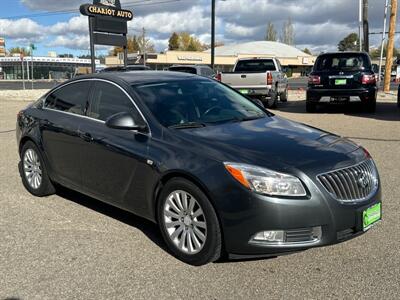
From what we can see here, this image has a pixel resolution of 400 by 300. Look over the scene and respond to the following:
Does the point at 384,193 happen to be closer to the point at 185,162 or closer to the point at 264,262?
the point at 264,262

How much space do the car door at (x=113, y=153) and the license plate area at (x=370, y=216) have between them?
1834 millimetres

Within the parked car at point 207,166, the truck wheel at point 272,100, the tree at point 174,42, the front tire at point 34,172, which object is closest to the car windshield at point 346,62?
the truck wheel at point 272,100

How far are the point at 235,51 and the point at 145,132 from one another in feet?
391

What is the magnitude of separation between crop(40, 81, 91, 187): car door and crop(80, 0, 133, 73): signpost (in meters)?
16.1

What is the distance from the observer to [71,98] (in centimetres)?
560

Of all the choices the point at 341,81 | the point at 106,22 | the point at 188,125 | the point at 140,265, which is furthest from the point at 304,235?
the point at 106,22

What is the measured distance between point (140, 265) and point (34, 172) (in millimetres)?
2710

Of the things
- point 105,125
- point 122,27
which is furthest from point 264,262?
point 122,27

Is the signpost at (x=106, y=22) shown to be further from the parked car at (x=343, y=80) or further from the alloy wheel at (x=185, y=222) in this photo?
the alloy wheel at (x=185, y=222)

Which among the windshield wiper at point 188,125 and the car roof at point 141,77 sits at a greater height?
the car roof at point 141,77

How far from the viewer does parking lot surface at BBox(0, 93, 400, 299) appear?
3.55 metres

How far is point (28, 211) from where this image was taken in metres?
5.51

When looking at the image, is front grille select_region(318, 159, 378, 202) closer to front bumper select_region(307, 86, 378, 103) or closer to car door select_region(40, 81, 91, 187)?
car door select_region(40, 81, 91, 187)

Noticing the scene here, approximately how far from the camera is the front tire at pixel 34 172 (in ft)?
19.4
